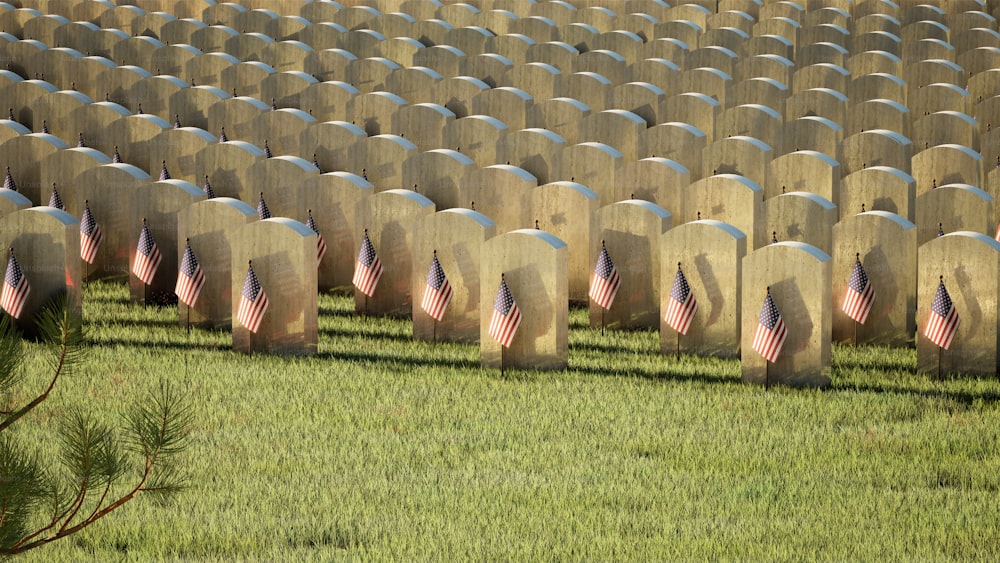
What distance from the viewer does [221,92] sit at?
19250mm

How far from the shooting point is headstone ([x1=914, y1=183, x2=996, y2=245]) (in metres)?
14.5

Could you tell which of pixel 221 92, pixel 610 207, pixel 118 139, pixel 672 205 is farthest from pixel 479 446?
pixel 221 92

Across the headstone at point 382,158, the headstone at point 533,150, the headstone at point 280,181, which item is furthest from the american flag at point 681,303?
the headstone at point 382,158

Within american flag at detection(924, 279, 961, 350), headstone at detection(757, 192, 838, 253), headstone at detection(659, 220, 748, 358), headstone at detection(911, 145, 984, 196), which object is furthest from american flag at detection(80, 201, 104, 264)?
headstone at detection(911, 145, 984, 196)

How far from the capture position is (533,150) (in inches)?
658

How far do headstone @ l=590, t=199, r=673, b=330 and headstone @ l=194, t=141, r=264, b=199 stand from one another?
13.2ft

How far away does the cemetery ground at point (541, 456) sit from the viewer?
8.84 meters

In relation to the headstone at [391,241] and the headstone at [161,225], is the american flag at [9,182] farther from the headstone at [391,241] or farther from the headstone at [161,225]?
the headstone at [391,241]

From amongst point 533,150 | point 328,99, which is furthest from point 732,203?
point 328,99

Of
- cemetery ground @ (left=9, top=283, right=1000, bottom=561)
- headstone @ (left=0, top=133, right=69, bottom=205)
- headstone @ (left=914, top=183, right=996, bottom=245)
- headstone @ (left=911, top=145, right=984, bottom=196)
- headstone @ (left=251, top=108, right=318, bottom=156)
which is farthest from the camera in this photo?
headstone @ (left=251, top=108, right=318, bottom=156)

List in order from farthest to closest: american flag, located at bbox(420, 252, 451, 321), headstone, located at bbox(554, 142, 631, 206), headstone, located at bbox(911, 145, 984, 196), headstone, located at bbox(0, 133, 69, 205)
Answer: headstone, located at bbox(0, 133, 69, 205) → headstone, located at bbox(911, 145, 984, 196) → headstone, located at bbox(554, 142, 631, 206) → american flag, located at bbox(420, 252, 451, 321)

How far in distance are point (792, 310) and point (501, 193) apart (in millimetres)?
3857

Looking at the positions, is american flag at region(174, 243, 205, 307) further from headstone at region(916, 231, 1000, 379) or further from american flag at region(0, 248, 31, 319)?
headstone at region(916, 231, 1000, 379)

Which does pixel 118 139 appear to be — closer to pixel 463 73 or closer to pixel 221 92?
pixel 221 92
